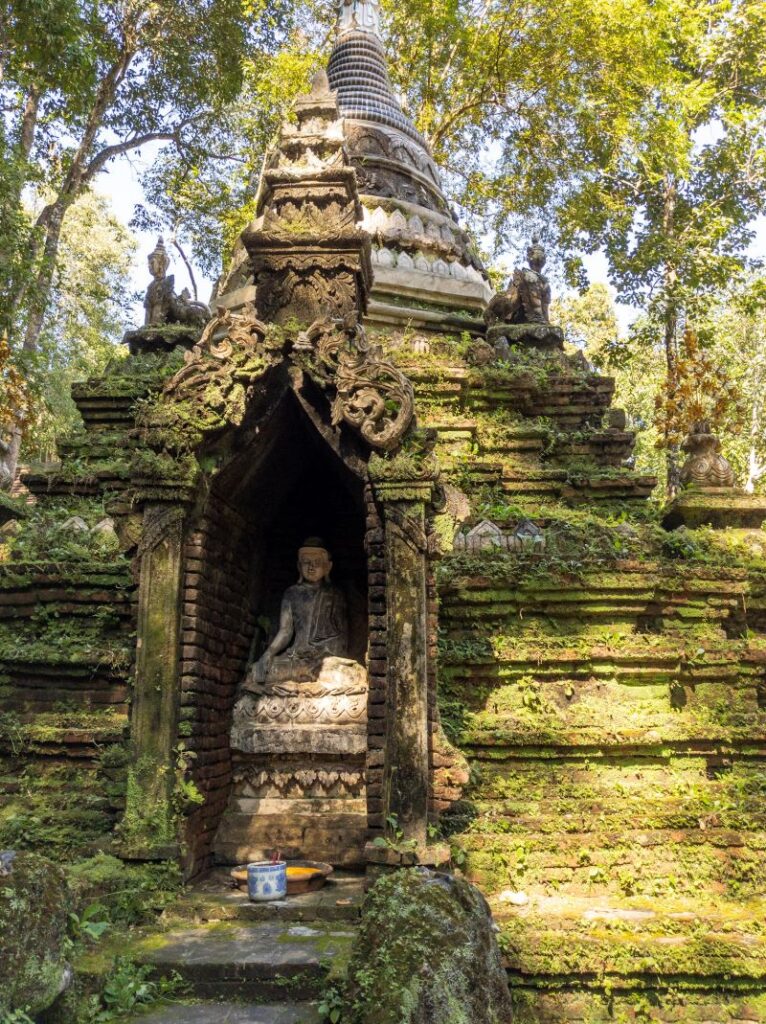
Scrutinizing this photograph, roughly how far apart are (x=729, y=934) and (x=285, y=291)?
4.81 m

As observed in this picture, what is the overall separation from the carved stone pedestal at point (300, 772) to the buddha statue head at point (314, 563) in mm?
869

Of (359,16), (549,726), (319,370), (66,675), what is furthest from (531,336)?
(359,16)

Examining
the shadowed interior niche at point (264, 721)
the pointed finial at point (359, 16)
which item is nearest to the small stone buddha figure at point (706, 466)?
the shadowed interior niche at point (264, 721)

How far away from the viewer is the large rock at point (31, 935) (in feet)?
11.0

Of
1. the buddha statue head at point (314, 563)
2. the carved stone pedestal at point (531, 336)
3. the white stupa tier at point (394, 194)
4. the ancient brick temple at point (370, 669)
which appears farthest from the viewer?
the white stupa tier at point (394, 194)

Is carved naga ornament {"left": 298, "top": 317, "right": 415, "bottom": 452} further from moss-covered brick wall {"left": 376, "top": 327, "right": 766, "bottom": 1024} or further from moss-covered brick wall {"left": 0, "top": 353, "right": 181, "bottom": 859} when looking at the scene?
moss-covered brick wall {"left": 0, "top": 353, "right": 181, "bottom": 859}

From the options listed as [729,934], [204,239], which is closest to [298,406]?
[729,934]

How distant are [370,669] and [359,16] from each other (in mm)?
17601

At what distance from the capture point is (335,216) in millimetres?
6129

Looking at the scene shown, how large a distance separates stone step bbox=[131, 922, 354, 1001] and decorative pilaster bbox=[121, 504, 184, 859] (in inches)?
24.2

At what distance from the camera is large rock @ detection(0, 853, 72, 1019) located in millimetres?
3361

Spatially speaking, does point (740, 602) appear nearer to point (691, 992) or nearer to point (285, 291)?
point (691, 992)

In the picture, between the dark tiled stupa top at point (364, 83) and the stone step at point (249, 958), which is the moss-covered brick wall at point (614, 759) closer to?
the stone step at point (249, 958)

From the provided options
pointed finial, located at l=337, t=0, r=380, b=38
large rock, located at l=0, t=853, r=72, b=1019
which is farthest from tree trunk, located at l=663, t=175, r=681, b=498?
large rock, located at l=0, t=853, r=72, b=1019
